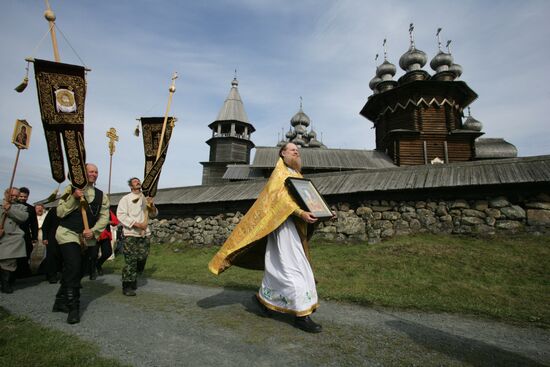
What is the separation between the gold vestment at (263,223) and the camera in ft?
12.5

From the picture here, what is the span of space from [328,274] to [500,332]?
12.0ft

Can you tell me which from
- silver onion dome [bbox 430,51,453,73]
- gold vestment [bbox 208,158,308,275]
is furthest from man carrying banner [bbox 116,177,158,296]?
silver onion dome [bbox 430,51,453,73]

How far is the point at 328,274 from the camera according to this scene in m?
6.85

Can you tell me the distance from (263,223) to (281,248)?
400mm

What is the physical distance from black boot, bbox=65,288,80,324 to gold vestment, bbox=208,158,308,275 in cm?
168

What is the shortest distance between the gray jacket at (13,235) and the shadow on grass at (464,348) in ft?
22.5

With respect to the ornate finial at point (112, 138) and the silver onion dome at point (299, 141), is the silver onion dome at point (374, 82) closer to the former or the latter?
the silver onion dome at point (299, 141)

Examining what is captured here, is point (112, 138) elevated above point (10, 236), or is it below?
above

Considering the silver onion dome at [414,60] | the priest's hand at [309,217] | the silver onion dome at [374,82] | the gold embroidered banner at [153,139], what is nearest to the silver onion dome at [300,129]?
the silver onion dome at [374,82]

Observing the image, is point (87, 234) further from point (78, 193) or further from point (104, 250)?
point (104, 250)

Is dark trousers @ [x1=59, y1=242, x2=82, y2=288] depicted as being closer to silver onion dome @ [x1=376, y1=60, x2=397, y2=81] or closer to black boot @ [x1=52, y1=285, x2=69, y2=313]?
black boot @ [x1=52, y1=285, x2=69, y2=313]

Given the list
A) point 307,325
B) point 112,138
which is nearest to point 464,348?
point 307,325

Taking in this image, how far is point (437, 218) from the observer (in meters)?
9.62

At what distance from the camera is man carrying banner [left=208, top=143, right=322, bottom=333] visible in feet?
11.6
